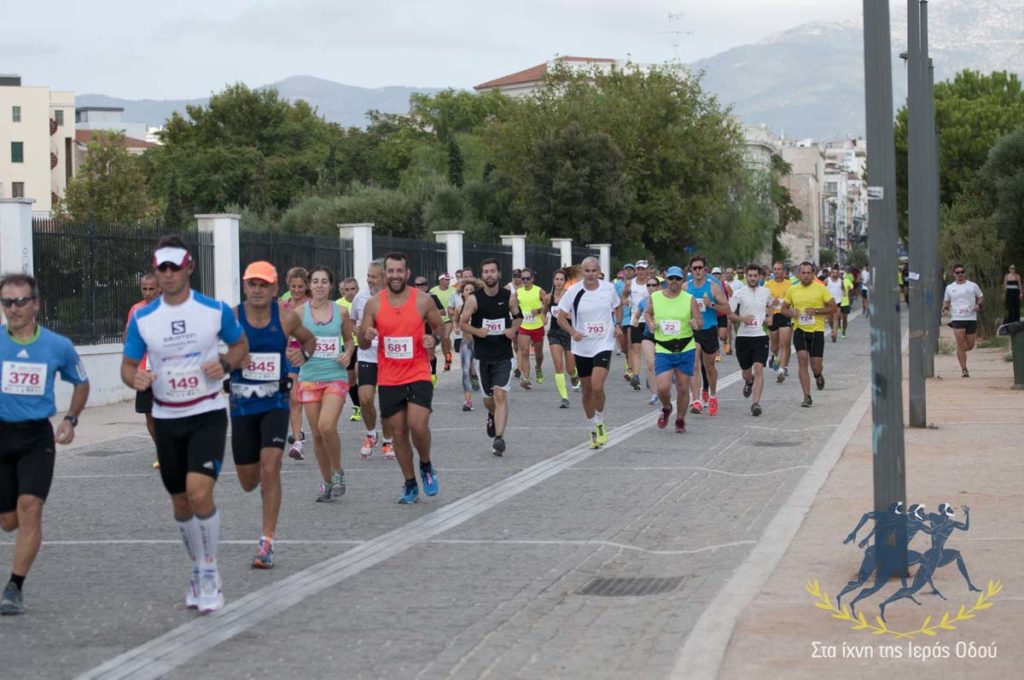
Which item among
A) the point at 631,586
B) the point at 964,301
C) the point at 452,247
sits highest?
the point at 452,247

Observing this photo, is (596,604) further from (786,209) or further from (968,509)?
(786,209)

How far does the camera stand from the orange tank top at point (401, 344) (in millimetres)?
12109

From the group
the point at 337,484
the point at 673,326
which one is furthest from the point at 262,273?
the point at 673,326

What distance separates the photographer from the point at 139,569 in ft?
32.1

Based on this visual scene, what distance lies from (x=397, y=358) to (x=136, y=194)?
75.1 m

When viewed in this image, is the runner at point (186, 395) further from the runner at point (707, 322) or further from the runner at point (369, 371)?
the runner at point (707, 322)

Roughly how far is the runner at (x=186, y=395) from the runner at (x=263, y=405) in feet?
3.26

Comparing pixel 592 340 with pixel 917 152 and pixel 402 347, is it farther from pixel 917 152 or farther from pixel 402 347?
pixel 917 152

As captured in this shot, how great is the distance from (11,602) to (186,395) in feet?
4.48

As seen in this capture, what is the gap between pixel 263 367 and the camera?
9.77 m

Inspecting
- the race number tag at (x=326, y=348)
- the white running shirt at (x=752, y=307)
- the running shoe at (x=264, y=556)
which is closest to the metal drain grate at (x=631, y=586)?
the running shoe at (x=264, y=556)

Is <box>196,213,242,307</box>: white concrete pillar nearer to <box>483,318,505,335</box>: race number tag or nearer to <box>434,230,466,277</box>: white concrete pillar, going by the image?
<box>483,318,505,335</box>: race number tag

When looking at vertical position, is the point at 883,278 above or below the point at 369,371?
above

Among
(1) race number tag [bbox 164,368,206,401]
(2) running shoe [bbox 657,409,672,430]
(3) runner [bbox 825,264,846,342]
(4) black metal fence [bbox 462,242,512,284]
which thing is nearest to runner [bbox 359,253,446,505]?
(1) race number tag [bbox 164,368,206,401]
